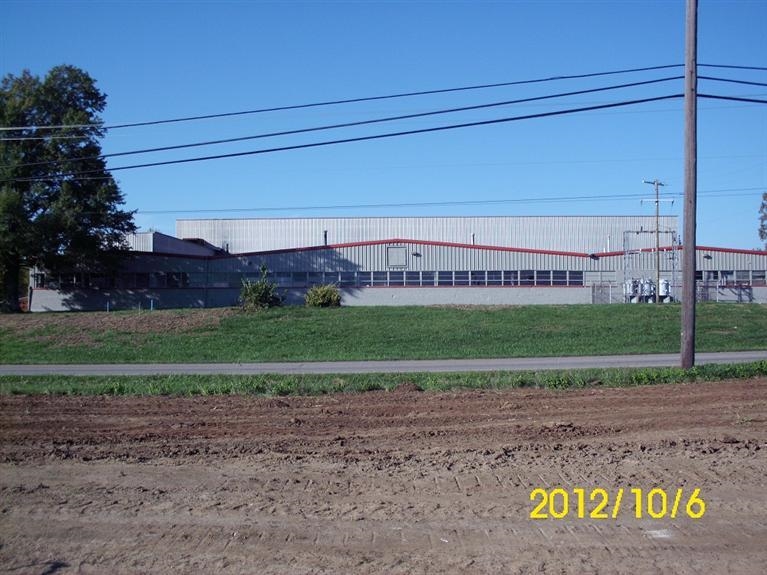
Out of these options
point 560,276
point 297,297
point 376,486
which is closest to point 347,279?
point 297,297

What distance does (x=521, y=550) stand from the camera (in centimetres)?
620

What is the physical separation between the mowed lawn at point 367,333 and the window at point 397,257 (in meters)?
11.6

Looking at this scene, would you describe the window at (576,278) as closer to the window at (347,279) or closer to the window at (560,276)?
the window at (560,276)

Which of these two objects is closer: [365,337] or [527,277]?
[365,337]

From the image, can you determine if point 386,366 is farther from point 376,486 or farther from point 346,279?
point 346,279

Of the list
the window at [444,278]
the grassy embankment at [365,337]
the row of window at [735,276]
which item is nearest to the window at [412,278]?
the window at [444,278]

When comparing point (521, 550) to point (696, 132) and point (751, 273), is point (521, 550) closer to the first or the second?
point (696, 132)

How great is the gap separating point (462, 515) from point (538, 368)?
14.4 m

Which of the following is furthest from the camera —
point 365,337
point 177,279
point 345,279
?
point 177,279

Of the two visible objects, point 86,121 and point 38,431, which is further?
point 86,121

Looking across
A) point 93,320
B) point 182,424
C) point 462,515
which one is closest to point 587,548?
point 462,515

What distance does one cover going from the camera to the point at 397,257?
49.4 metres

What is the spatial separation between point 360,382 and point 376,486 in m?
8.62

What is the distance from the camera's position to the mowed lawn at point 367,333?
88.1 feet
